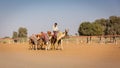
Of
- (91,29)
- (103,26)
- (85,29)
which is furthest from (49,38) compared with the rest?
(103,26)

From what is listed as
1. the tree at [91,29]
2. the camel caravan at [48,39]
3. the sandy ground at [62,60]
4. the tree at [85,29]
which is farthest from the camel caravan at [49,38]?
the tree at [85,29]

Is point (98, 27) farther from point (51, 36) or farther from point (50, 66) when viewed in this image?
point (50, 66)

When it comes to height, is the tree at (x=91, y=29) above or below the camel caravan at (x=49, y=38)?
above

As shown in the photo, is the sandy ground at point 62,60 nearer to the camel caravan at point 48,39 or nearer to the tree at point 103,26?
the camel caravan at point 48,39

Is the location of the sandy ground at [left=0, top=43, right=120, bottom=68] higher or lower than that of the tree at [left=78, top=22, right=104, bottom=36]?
lower

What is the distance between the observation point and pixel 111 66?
812 cm

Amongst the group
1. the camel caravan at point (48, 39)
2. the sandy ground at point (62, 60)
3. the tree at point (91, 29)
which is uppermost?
the tree at point (91, 29)

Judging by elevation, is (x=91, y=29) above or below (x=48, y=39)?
above

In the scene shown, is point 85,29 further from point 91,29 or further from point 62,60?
point 62,60

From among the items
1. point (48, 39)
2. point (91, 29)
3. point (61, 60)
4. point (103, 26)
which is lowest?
point (61, 60)

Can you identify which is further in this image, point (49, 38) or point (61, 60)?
point (49, 38)

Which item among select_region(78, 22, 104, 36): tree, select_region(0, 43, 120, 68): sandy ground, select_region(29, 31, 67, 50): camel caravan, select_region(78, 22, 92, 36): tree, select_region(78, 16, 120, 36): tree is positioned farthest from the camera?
select_region(78, 22, 92, 36): tree

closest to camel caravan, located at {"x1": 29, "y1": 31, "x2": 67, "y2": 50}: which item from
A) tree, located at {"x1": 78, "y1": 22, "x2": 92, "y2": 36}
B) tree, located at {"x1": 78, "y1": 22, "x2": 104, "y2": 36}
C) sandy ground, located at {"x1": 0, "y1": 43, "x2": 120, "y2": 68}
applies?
sandy ground, located at {"x1": 0, "y1": 43, "x2": 120, "y2": 68}

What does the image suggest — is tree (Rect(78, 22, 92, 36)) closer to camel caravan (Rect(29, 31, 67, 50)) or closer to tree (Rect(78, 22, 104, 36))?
tree (Rect(78, 22, 104, 36))
